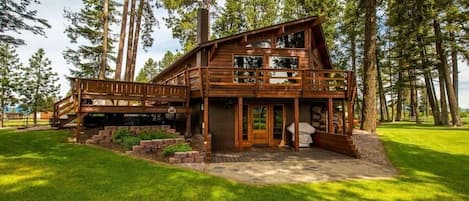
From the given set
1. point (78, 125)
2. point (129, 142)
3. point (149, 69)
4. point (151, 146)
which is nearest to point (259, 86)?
point (151, 146)

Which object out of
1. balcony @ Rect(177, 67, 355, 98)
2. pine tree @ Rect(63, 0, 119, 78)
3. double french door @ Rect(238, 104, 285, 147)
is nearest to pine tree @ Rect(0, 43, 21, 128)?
pine tree @ Rect(63, 0, 119, 78)

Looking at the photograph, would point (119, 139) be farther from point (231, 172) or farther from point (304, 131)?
point (304, 131)

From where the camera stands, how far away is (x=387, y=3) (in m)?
18.8

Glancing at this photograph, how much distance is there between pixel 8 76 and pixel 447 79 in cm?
3344

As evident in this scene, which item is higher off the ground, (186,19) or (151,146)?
(186,19)

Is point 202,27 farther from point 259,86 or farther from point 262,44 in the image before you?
point 259,86

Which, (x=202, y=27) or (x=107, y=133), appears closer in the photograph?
(x=107, y=133)

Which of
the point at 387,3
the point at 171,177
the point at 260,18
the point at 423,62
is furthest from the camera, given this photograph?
the point at 260,18

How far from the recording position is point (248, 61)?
11.6 m

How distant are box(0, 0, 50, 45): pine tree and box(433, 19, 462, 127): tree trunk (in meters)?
22.5

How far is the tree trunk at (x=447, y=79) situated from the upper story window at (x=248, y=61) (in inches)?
576

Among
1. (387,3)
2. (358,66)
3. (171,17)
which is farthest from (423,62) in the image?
(171,17)

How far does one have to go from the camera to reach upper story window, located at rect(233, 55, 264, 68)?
1144cm

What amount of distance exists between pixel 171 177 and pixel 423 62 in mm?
23049
